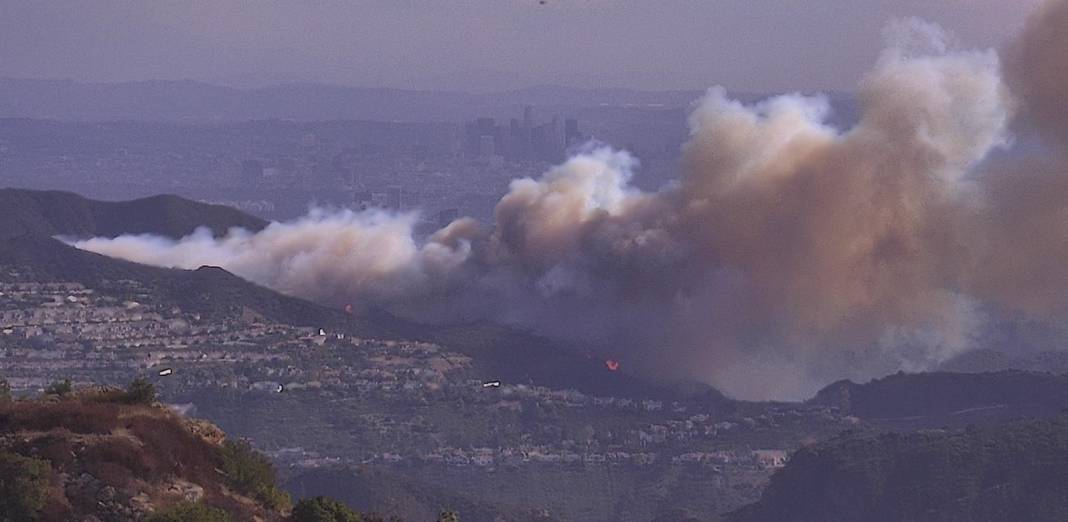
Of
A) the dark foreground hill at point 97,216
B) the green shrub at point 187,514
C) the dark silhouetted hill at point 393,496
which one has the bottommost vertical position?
the green shrub at point 187,514

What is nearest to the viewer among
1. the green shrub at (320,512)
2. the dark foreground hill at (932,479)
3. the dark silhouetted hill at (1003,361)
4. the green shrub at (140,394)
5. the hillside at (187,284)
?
the green shrub at (320,512)

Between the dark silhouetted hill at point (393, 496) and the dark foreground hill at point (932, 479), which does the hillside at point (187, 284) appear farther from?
the dark foreground hill at point (932, 479)

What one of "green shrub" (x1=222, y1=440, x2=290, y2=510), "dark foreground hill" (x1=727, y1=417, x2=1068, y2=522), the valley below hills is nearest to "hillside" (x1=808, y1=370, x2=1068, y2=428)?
the valley below hills

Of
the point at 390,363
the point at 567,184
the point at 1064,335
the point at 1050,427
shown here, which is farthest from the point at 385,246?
the point at 1050,427

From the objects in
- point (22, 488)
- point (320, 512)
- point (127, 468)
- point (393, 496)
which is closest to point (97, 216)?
point (393, 496)

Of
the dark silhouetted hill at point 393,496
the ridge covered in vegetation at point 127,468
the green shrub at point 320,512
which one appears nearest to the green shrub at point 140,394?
the ridge covered in vegetation at point 127,468

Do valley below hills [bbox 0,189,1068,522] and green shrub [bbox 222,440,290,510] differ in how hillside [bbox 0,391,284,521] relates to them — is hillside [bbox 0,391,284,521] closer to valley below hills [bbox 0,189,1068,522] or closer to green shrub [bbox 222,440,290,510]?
green shrub [bbox 222,440,290,510]
